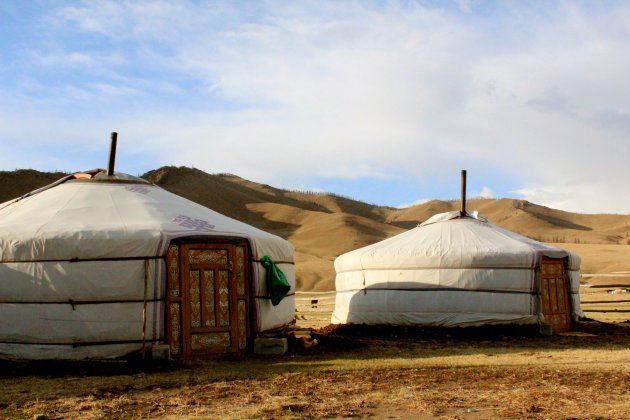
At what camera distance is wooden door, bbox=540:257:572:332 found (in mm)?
12039

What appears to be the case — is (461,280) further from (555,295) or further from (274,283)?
(274,283)

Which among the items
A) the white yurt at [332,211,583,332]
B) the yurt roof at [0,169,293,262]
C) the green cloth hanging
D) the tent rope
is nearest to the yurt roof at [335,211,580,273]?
the white yurt at [332,211,583,332]

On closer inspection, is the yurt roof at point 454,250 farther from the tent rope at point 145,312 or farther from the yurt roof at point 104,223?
the tent rope at point 145,312

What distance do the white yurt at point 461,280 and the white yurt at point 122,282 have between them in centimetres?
321

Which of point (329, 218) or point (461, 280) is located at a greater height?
point (329, 218)

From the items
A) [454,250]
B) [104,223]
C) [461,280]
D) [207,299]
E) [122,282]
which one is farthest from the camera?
[454,250]

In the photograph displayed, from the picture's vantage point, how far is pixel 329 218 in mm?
50000

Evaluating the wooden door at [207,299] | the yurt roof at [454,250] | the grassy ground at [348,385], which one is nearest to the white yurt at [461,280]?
the yurt roof at [454,250]

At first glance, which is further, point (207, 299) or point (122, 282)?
point (207, 299)

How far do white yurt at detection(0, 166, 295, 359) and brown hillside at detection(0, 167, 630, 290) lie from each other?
1827 centimetres

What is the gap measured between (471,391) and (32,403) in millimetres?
3229

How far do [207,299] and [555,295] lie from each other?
5.88 meters

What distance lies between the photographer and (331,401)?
5844 mm

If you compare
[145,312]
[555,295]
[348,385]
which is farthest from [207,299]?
[555,295]
